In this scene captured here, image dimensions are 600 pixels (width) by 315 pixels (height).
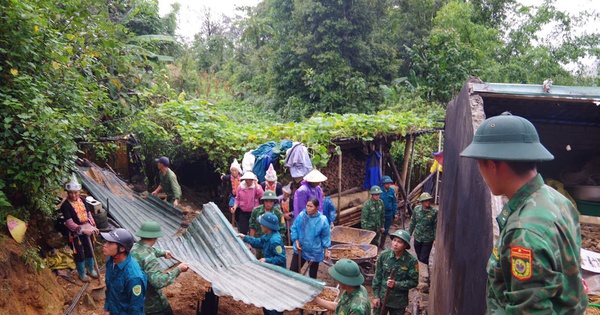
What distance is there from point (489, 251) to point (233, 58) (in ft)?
79.3

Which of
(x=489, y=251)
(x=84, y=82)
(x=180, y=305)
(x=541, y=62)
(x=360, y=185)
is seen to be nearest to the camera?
(x=489, y=251)

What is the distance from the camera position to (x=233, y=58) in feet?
82.1

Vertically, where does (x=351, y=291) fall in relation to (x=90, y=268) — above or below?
above

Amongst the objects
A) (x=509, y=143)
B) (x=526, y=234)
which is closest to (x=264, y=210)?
(x=509, y=143)

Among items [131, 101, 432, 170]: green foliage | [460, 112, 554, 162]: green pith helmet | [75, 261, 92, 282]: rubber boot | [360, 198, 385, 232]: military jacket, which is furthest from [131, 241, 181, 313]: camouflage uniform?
[131, 101, 432, 170]: green foliage

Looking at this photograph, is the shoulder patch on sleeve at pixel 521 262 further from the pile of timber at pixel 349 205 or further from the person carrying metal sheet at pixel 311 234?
the pile of timber at pixel 349 205

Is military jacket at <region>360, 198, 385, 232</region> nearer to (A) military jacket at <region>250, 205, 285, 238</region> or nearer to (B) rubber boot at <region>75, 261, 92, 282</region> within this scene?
(A) military jacket at <region>250, 205, 285, 238</region>

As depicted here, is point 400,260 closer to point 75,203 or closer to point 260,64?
point 75,203

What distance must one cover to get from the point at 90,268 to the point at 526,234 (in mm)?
5946

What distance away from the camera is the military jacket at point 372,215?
7859 millimetres

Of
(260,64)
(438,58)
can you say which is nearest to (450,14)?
(438,58)

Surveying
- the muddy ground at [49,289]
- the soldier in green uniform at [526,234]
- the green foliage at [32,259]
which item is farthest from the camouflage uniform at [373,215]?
the soldier in green uniform at [526,234]

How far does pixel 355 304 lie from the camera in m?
3.75

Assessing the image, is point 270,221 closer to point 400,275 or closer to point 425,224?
point 400,275
